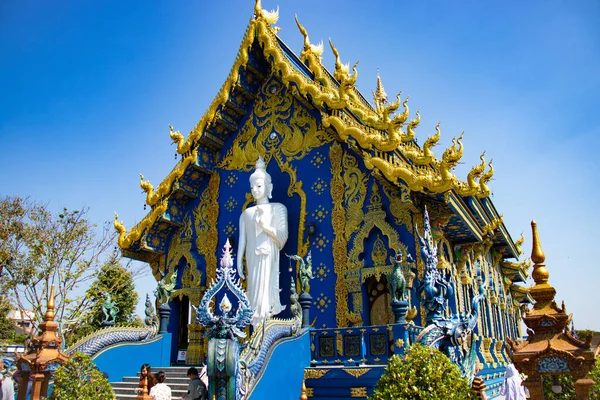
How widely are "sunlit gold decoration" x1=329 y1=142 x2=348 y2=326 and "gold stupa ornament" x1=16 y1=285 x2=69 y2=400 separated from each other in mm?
4895

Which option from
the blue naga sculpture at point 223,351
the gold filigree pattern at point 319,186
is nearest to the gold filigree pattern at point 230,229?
the gold filigree pattern at point 319,186

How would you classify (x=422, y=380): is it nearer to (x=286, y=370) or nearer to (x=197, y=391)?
(x=197, y=391)

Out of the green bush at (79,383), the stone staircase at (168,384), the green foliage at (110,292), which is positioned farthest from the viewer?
the green foliage at (110,292)

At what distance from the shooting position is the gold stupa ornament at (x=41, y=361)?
6816mm

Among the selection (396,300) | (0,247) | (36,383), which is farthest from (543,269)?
(0,247)

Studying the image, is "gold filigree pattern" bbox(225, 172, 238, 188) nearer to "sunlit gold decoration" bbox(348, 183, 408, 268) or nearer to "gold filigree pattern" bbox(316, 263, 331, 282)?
"gold filigree pattern" bbox(316, 263, 331, 282)

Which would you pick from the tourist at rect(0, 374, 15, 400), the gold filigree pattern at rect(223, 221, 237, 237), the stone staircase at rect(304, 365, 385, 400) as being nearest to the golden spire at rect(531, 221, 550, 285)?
the stone staircase at rect(304, 365, 385, 400)

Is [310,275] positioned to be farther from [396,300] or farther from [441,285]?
[441,285]

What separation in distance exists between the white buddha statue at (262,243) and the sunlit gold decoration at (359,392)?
2.51m

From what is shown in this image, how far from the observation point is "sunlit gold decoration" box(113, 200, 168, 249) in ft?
39.7

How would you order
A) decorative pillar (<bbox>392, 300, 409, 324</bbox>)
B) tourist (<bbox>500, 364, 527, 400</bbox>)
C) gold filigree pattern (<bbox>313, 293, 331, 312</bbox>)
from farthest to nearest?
gold filigree pattern (<bbox>313, 293, 331, 312</bbox>) → decorative pillar (<bbox>392, 300, 409, 324</bbox>) → tourist (<bbox>500, 364, 527, 400</bbox>)

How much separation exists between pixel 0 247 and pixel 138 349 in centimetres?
1091

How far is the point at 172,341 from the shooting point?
12578 mm

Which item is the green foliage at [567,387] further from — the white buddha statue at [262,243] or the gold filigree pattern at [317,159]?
the gold filigree pattern at [317,159]
